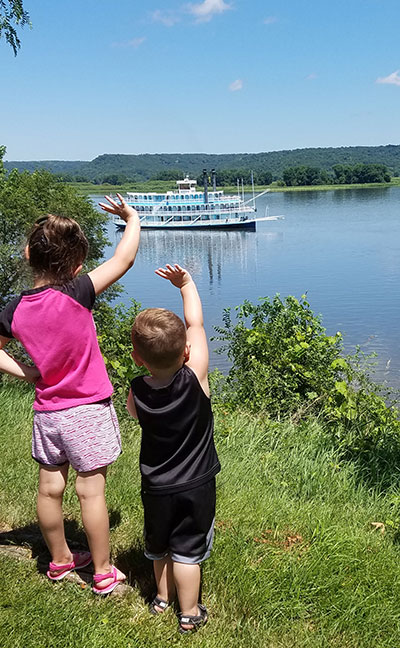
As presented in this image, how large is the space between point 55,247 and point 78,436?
0.65 m

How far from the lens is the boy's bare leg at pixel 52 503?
223cm

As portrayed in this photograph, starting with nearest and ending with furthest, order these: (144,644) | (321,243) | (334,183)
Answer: (144,644) → (321,243) → (334,183)

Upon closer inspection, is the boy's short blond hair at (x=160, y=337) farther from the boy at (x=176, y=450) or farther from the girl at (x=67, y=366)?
the girl at (x=67, y=366)

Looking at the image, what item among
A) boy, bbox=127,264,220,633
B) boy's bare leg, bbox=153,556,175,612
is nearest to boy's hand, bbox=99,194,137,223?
boy, bbox=127,264,220,633

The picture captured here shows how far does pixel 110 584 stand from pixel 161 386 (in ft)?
2.58

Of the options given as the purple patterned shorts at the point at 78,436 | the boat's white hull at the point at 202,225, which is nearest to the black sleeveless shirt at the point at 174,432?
the purple patterned shorts at the point at 78,436

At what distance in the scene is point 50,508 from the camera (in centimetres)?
225

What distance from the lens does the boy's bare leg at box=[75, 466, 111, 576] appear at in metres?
2.18

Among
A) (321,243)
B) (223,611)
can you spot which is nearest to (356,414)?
(223,611)

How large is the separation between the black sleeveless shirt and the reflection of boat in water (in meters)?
55.7

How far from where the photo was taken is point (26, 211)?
46.2 ft

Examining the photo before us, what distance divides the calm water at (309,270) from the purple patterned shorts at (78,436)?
5.35 meters

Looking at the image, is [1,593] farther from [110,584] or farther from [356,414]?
[356,414]

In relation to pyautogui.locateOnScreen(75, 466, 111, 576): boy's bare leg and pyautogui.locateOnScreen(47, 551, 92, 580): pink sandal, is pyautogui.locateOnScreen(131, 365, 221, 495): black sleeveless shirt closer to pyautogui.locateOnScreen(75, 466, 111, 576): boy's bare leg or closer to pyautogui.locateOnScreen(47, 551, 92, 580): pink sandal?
pyautogui.locateOnScreen(75, 466, 111, 576): boy's bare leg
